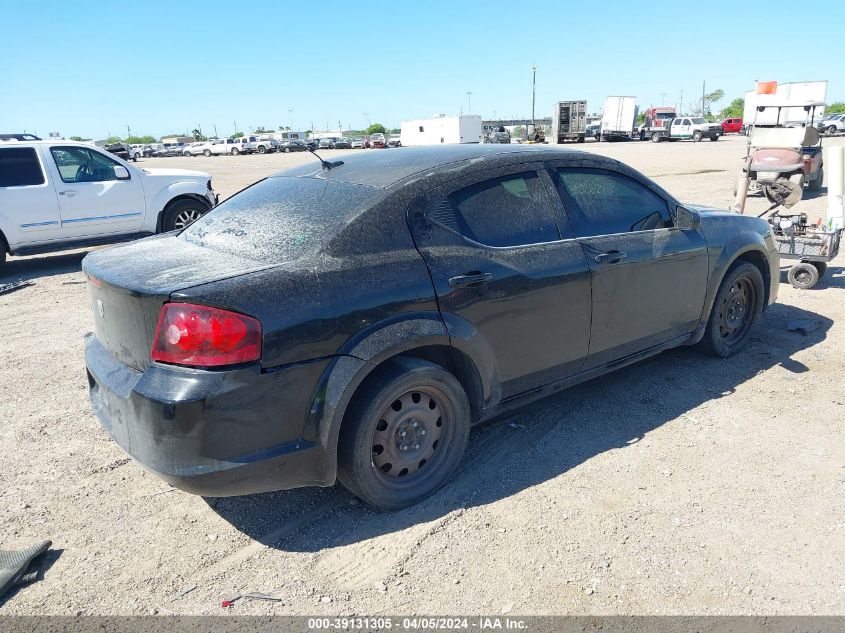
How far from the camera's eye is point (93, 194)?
9.41 metres

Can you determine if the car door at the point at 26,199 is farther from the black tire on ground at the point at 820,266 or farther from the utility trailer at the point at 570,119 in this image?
the utility trailer at the point at 570,119

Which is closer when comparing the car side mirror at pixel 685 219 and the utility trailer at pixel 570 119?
the car side mirror at pixel 685 219

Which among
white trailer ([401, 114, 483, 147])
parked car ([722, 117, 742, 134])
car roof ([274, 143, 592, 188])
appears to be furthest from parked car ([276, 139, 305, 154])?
car roof ([274, 143, 592, 188])

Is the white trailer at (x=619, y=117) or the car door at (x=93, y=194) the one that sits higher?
the white trailer at (x=619, y=117)

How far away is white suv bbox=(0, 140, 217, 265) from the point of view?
8930 millimetres

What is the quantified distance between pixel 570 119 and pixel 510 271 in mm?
52274

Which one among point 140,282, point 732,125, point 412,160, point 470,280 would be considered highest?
point 732,125

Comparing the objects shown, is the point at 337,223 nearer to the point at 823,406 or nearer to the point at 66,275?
the point at 823,406

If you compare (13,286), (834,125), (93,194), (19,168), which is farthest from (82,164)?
(834,125)

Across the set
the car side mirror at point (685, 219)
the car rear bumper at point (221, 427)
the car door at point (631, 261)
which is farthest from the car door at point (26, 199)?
the car side mirror at point (685, 219)

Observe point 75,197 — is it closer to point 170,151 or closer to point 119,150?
point 119,150

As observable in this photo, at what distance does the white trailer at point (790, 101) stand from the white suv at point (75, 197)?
41.4 ft

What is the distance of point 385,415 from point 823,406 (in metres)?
3.07

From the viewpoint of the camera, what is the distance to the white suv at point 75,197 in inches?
352
